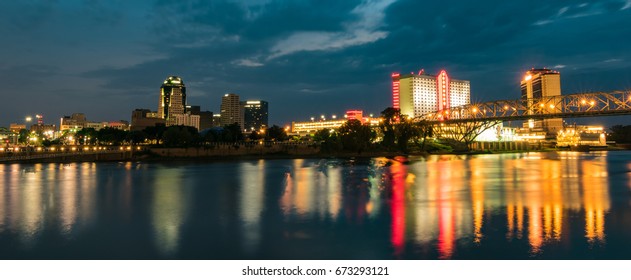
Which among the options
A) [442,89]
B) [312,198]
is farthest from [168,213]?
[442,89]

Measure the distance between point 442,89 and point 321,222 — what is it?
19116cm

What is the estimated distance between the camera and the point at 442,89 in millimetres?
196875

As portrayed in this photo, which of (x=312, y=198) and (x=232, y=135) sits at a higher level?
(x=232, y=135)

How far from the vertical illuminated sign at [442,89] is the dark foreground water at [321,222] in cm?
17357

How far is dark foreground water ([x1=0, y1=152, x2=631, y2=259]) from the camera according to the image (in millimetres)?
12281

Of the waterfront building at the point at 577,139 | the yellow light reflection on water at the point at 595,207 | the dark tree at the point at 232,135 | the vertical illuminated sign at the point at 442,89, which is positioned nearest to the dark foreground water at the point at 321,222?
the yellow light reflection on water at the point at 595,207

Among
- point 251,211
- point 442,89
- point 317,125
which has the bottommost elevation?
point 251,211

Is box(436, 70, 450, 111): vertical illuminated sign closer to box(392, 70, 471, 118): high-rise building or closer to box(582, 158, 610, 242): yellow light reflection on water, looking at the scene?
box(392, 70, 471, 118): high-rise building

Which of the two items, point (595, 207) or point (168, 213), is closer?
point (168, 213)

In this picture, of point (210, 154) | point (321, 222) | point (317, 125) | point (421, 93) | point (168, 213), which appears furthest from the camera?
point (421, 93)

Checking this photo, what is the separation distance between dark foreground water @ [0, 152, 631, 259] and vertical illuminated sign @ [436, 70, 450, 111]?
174 m

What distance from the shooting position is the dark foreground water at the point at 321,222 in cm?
1228

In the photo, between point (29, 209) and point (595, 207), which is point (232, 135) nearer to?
point (29, 209)
